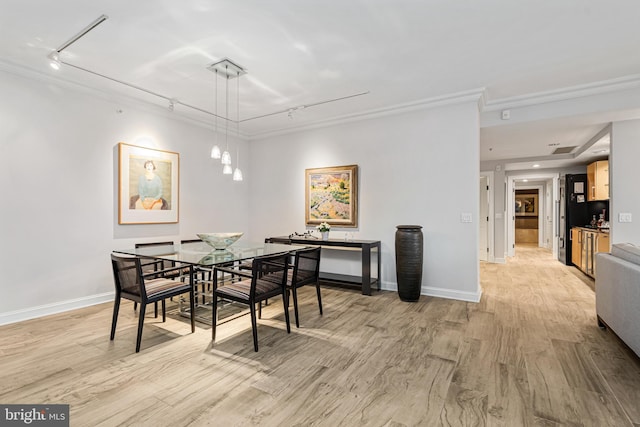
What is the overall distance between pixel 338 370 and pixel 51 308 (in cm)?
333

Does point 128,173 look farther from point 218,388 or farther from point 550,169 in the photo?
point 550,169

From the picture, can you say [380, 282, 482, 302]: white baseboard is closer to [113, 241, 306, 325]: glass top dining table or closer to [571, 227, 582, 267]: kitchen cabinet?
[113, 241, 306, 325]: glass top dining table

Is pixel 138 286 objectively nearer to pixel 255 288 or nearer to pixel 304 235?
pixel 255 288

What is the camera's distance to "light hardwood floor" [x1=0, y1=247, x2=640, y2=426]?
5.90ft

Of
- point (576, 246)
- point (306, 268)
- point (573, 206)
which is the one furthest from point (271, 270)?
point (573, 206)

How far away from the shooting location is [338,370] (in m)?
2.29

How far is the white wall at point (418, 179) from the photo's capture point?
405 centimetres

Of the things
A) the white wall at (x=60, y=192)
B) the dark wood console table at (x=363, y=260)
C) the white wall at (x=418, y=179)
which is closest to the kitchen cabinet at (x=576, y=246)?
the white wall at (x=418, y=179)

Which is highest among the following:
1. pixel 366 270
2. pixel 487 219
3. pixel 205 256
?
pixel 487 219

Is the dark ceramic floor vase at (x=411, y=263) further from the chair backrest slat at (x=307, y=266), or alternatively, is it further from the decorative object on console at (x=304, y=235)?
the decorative object on console at (x=304, y=235)

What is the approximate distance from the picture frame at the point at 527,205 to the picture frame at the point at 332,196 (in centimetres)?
1010

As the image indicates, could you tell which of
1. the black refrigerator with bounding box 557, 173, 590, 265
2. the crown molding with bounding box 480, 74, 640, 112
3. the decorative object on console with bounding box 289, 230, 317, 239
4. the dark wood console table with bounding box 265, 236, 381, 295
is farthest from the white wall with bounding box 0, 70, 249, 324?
the black refrigerator with bounding box 557, 173, 590, 265

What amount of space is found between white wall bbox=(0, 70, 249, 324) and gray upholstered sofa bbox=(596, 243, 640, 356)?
512 cm

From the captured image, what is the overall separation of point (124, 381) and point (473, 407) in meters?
2.25
